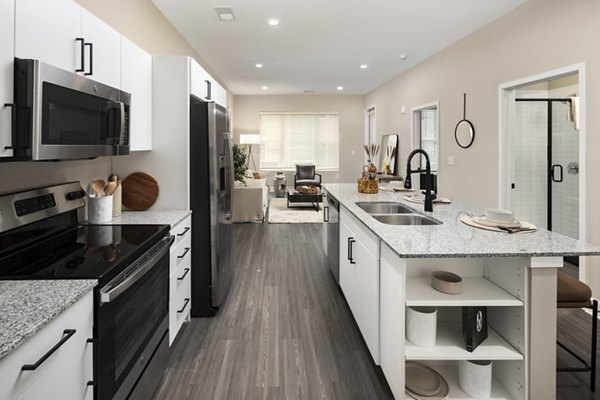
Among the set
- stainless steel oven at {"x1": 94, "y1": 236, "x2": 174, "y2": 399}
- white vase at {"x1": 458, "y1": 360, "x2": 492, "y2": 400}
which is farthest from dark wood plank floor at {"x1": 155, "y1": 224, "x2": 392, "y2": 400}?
white vase at {"x1": 458, "y1": 360, "x2": 492, "y2": 400}

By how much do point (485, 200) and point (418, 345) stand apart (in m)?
3.38

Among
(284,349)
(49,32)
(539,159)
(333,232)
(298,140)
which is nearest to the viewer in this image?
(49,32)

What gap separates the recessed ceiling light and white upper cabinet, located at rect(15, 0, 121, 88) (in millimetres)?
1996

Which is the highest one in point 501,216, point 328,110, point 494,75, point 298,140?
point 328,110

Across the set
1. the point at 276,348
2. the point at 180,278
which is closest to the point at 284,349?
the point at 276,348

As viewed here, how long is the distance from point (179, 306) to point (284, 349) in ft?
2.43

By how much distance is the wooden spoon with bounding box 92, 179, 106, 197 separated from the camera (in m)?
2.36

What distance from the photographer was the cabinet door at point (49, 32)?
52.9 inches

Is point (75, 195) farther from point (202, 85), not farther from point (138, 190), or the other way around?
point (202, 85)

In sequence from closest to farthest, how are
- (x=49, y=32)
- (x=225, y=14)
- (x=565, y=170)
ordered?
(x=49, y=32)
(x=225, y=14)
(x=565, y=170)

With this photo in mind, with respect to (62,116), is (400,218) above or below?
below

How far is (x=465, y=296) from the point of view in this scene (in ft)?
5.69

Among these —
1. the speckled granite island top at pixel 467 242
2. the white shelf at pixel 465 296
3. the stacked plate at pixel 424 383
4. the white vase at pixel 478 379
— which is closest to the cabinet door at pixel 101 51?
the speckled granite island top at pixel 467 242

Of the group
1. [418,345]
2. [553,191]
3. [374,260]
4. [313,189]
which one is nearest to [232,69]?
[313,189]
